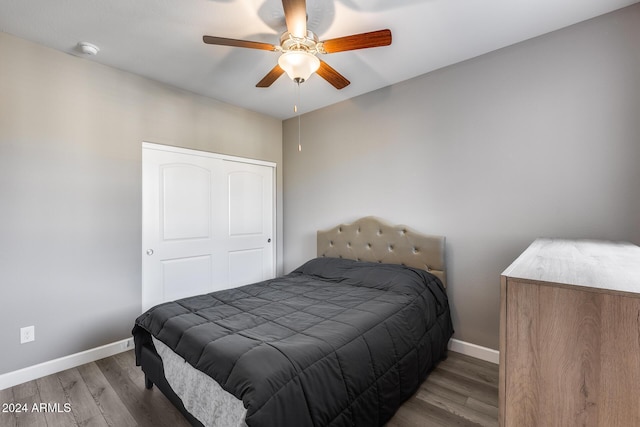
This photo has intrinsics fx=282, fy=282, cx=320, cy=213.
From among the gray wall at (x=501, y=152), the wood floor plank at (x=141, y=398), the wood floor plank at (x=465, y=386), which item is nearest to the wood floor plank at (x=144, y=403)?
the wood floor plank at (x=141, y=398)

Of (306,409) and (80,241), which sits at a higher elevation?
(80,241)

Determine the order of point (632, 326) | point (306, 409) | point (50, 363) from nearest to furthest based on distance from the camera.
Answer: point (632, 326)
point (306, 409)
point (50, 363)

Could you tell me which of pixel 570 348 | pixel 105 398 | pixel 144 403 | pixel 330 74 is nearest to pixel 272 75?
pixel 330 74

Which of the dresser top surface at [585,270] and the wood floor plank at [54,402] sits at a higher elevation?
the dresser top surface at [585,270]

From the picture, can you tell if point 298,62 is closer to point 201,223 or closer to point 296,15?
point 296,15

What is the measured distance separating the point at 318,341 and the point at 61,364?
7.64 ft

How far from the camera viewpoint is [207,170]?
3248 millimetres

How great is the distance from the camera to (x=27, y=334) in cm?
218

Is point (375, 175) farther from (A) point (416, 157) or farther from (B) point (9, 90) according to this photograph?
(B) point (9, 90)

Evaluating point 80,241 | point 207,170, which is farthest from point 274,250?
point 80,241

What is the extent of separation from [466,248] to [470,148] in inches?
34.8

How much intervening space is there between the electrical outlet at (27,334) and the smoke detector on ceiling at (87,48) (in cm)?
223

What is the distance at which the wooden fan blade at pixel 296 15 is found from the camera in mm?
1496

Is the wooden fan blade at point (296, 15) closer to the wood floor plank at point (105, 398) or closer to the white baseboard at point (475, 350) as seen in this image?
the wood floor plank at point (105, 398)
